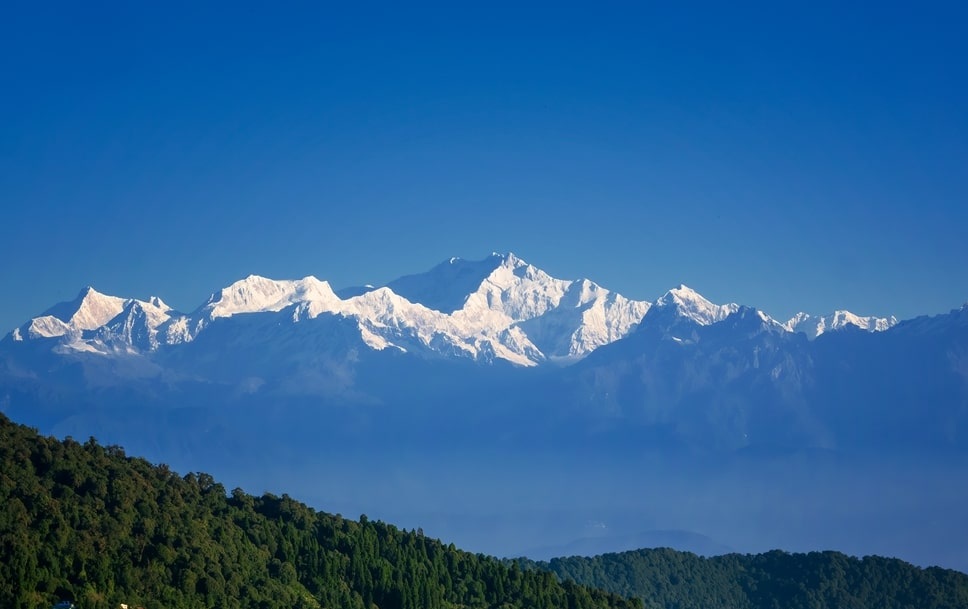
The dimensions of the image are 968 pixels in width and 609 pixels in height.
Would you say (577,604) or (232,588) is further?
(577,604)

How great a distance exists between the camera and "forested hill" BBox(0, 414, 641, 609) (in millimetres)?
118875

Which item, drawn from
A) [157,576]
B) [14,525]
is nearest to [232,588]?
[157,576]

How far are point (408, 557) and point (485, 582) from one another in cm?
1055

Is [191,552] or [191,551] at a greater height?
[191,551]

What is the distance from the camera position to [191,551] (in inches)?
5202

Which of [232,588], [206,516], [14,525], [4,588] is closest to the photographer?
[4,588]

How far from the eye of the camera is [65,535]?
122562 millimetres

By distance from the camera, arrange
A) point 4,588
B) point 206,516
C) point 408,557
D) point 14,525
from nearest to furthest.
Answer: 1. point 4,588
2. point 14,525
3. point 206,516
4. point 408,557

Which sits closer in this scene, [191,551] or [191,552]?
[191,552]

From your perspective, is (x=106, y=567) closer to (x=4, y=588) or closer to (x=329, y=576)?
(x=4, y=588)

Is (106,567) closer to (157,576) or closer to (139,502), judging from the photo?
(157,576)

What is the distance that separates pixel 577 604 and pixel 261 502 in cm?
3654

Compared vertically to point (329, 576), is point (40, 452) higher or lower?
higher

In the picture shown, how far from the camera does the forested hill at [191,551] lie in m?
119
